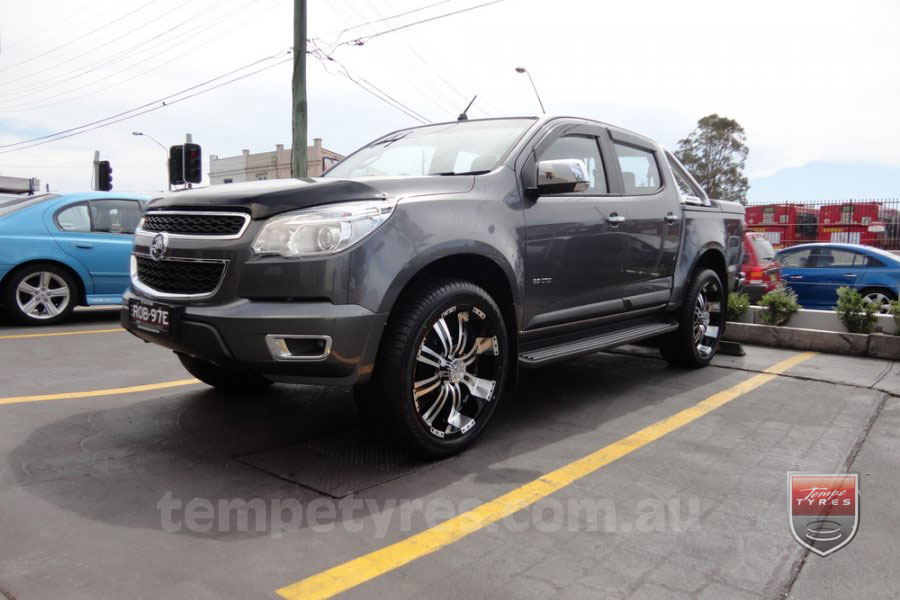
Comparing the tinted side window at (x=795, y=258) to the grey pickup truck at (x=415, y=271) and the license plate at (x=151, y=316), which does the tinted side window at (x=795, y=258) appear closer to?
the grey pickup truck at (x=415, y=271)

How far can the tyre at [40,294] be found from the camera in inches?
278

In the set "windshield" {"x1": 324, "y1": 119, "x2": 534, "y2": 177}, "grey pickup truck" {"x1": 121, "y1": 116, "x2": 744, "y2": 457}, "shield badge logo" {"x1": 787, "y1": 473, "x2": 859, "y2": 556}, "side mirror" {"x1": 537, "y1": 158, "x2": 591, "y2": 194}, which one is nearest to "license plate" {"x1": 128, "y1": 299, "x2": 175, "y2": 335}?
"grey pickup truck" {"x1": 121, "y1": 116, "x2": 744, "y2": 457}

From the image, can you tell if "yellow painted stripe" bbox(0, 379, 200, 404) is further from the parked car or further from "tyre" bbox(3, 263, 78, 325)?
the parked car

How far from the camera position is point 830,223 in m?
19.7

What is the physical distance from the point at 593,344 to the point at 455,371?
1.29 m

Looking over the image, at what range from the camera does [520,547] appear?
2.40 meters

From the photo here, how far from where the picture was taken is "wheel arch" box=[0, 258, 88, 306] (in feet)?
23.0

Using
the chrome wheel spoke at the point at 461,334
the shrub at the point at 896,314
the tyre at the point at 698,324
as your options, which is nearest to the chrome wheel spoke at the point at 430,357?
the chrome wheel spoke at the point at 461,334

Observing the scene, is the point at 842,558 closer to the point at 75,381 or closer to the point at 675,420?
the point at 675,420

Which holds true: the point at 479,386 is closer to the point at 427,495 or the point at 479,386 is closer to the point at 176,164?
the point at 427,495

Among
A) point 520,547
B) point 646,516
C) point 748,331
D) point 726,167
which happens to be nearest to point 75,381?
point 520,547

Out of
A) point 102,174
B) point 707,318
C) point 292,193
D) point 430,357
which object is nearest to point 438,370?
point 430,357

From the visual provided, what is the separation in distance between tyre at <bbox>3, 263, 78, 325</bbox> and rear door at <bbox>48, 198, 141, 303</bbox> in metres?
0.24

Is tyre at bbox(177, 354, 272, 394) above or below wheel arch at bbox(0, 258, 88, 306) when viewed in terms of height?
below
